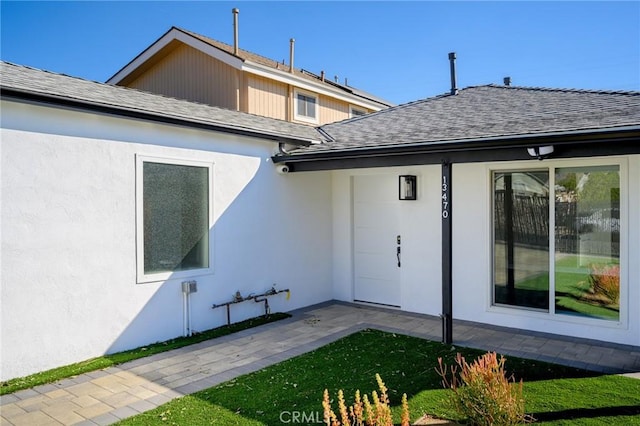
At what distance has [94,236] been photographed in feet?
20.9

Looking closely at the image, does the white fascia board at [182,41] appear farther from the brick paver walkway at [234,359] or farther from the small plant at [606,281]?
the small plant at [606,281]

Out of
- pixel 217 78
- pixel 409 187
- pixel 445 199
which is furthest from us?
pixel 217 78

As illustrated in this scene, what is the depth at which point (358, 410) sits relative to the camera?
3.19m

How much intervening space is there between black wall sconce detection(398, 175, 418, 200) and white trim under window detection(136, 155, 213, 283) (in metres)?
3.80

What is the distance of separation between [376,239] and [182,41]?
843 centimetres

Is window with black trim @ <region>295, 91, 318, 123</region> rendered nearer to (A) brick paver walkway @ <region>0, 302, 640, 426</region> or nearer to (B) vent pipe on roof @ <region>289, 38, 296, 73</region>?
(B) vent pipe on roof @ <region>289, 38, 296, 73</region>

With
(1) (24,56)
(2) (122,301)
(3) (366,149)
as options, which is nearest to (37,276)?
(2) (122,301)

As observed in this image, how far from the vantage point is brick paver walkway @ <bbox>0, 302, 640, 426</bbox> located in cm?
486

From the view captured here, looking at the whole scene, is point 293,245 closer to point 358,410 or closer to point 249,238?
point 249,238

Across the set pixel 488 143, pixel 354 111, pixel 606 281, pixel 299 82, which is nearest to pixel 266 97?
pixel 299 82

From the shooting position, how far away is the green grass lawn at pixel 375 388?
457 centimetres

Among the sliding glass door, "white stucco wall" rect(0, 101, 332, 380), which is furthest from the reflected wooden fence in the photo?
"white stucco wall" rect(0, 101, 332, 380)

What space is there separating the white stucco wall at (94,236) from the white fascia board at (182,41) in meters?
4.79

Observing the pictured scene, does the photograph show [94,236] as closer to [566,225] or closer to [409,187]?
[409,187]
